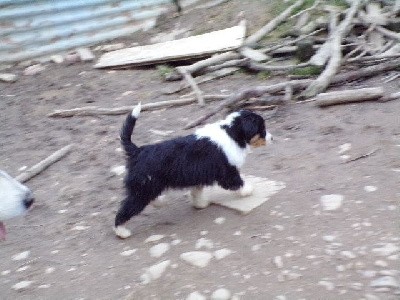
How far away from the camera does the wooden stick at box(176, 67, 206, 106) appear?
273 inches

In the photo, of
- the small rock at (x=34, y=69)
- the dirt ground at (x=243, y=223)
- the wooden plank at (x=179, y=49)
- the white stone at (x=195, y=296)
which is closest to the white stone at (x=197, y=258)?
the dirt ground at (x=243, y=223)

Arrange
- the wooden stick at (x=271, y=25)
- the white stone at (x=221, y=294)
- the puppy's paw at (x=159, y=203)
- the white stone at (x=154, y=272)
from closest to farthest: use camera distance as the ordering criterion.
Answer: the white stone at (x=221, y=294)
the white stone at (x=154, y=272)
the puppy's paw at (x=159, y=203)
the wooden stick at (x=271, y=25)

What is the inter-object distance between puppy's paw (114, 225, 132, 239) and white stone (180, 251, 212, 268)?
553 mm

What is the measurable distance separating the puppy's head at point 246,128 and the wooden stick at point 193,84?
2597mm

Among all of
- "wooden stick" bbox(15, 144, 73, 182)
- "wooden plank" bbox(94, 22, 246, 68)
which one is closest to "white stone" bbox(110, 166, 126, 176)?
"wooden stick" bbox(15, 144, 73, 182)

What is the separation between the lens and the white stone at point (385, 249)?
3.38m

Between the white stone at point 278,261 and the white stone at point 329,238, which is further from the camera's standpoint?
the white stone at point 329,238

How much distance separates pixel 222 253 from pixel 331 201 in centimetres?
93

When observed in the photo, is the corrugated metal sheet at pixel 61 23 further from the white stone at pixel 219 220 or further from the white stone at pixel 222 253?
the white stone at pixel 222 253

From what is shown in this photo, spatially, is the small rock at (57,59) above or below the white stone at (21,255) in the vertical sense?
above

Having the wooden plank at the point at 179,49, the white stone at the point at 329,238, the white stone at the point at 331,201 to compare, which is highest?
the wooden plank at the point at 179,49

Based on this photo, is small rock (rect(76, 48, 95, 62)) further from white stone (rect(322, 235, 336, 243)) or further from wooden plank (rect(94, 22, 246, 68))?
white stone (rect(322, 235, 336, 243))

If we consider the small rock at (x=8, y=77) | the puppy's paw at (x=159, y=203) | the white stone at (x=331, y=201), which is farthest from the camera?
the small rock at (x=8, y=77)

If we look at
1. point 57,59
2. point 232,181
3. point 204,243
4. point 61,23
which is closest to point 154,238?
point 204,243
